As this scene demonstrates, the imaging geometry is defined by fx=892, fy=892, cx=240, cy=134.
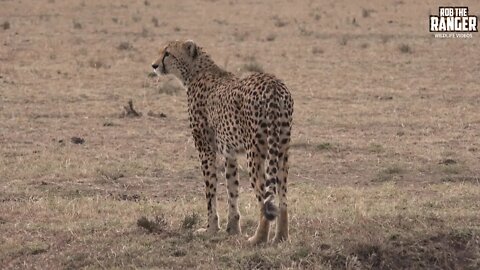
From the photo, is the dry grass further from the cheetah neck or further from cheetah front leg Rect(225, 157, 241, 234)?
the cheetah neck

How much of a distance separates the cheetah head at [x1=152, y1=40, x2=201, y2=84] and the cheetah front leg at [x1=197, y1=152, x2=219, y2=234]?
0.88 metres

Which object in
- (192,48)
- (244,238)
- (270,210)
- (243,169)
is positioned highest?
(192,48)

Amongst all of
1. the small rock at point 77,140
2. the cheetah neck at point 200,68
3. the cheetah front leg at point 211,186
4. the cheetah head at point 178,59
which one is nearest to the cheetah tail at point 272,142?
the cheetah front leg at point 211,186

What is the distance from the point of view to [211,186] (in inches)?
303

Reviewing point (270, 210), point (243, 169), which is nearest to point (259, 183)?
point (270, 210)

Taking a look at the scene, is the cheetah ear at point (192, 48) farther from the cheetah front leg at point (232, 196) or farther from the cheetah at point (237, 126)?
the cheetah front leg at point (232, 196)

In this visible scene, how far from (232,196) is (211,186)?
0.22 meters

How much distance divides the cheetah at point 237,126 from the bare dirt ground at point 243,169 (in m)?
0.31

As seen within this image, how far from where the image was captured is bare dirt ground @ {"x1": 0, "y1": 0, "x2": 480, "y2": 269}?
691cm

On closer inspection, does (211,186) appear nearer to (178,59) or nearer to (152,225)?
(152,225)

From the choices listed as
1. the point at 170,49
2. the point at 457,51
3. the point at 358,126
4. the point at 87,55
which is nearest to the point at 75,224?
the point at 170,49

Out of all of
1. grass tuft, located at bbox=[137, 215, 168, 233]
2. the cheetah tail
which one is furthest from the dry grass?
the cheetah tail

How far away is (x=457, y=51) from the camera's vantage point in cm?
2205

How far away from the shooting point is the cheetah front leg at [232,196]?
7.54 meters
